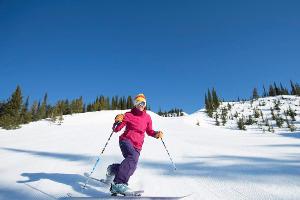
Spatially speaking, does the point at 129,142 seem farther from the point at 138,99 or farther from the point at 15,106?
the point at 15,106

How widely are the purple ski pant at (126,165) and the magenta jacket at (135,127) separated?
0.13 meters

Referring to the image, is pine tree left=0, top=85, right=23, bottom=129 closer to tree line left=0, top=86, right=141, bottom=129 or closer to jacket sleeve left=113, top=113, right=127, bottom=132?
tree line left=0, top=86, right=141, bottom=129

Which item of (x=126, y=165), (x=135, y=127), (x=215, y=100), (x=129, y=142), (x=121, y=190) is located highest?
(x=215, y=100)

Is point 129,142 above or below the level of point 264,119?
below

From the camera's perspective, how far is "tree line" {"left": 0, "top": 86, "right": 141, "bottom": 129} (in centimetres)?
4381

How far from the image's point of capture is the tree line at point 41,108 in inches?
1725

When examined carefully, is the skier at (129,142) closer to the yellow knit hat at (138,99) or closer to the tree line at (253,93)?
the yellow knit hat at (138,99)

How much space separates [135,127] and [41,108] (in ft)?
285

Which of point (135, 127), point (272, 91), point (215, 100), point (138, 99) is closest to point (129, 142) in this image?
point (135, 127)

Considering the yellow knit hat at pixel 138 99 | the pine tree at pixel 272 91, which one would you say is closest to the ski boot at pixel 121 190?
the yellow knit hat at pixel 138 99

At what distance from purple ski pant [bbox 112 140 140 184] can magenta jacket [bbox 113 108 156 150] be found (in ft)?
0.43

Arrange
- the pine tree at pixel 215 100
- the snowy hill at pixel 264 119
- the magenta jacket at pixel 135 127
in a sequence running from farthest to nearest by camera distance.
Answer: the pine tree at pixel 215 100
the snowy hill at pixel 264 119
the magenta jacket at pixel 135 127

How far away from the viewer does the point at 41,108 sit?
273 feet

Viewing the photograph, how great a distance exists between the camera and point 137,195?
3855 mm
